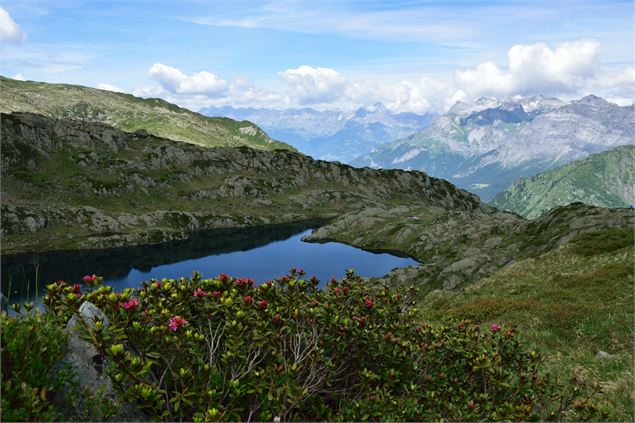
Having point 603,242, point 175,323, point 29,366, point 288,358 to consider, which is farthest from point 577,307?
point 29,366

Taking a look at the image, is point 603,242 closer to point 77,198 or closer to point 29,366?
point 29,366

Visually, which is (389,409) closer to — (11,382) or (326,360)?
(326,360)

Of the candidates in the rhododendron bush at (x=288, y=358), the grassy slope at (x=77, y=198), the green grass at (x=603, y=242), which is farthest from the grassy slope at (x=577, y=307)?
the grassy slope at (x=77, y=198)

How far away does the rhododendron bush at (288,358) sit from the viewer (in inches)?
300

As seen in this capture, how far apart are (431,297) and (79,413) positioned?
39144mm

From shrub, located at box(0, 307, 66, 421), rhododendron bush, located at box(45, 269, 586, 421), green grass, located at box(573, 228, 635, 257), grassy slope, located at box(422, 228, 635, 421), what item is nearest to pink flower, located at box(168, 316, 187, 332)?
rhododendron bush, located at box(45, 269, 586, 421)

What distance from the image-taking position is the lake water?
4311 inches

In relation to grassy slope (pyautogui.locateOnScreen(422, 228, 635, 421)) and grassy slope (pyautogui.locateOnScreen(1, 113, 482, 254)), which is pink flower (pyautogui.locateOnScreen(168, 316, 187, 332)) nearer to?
grassy slope (pyautogui.locateOnScreen(422, 228, 635, 421))

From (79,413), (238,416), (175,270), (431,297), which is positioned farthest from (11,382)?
(175,270)

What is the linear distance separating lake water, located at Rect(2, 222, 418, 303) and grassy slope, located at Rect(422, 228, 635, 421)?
6720 cm

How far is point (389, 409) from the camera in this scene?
26.9ft

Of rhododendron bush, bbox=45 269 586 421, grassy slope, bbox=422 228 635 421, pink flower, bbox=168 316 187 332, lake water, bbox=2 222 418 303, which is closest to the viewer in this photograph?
rhododendron bush, bbox=45 269 586 421

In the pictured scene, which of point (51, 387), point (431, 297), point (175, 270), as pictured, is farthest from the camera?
point (175, 270)

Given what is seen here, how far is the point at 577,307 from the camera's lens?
75.2ft
